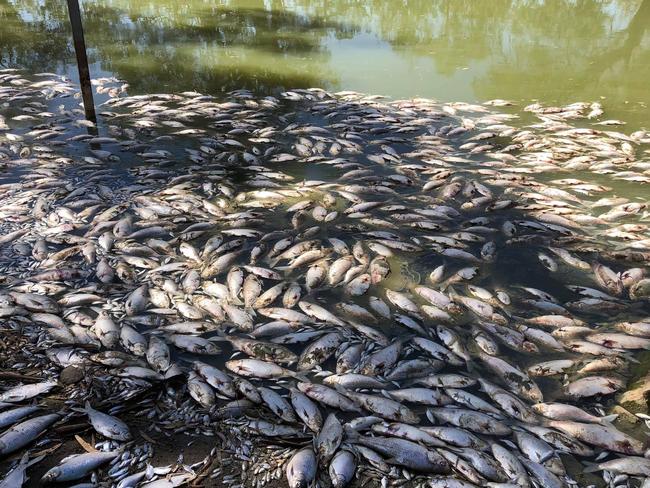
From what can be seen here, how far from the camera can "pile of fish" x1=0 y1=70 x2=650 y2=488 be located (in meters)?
2.93

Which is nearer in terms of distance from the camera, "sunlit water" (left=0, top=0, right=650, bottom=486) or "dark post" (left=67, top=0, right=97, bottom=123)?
"dark post" (left=67, top=0, right=97, bottom=123)

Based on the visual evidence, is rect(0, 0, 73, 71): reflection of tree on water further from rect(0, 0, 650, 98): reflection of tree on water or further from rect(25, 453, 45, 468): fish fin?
rect(25, 453, 45, 468): fish fin

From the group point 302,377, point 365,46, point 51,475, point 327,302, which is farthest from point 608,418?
A: point 365,46

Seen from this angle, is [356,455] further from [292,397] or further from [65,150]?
[65,150]

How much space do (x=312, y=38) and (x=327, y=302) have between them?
35.5 ft

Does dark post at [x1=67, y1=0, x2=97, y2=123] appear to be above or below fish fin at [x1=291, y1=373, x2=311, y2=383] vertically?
above

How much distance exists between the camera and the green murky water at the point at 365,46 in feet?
31.7

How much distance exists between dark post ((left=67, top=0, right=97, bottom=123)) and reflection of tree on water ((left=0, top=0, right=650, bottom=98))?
61.3 inches

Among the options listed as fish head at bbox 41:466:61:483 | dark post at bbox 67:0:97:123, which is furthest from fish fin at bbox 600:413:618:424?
dark post at bbox 67:0:97:123

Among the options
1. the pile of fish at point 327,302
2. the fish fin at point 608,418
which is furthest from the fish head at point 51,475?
the fish fin at point 608,418

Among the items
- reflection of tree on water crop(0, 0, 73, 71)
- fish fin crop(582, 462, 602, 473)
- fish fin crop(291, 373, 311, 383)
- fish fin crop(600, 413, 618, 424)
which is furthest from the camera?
reflection of tree on water crop(0, 0, 73, 71)

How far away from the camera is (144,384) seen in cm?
331

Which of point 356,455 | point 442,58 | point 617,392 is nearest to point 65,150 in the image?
point 356,455

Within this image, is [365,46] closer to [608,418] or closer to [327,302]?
[327,302]
